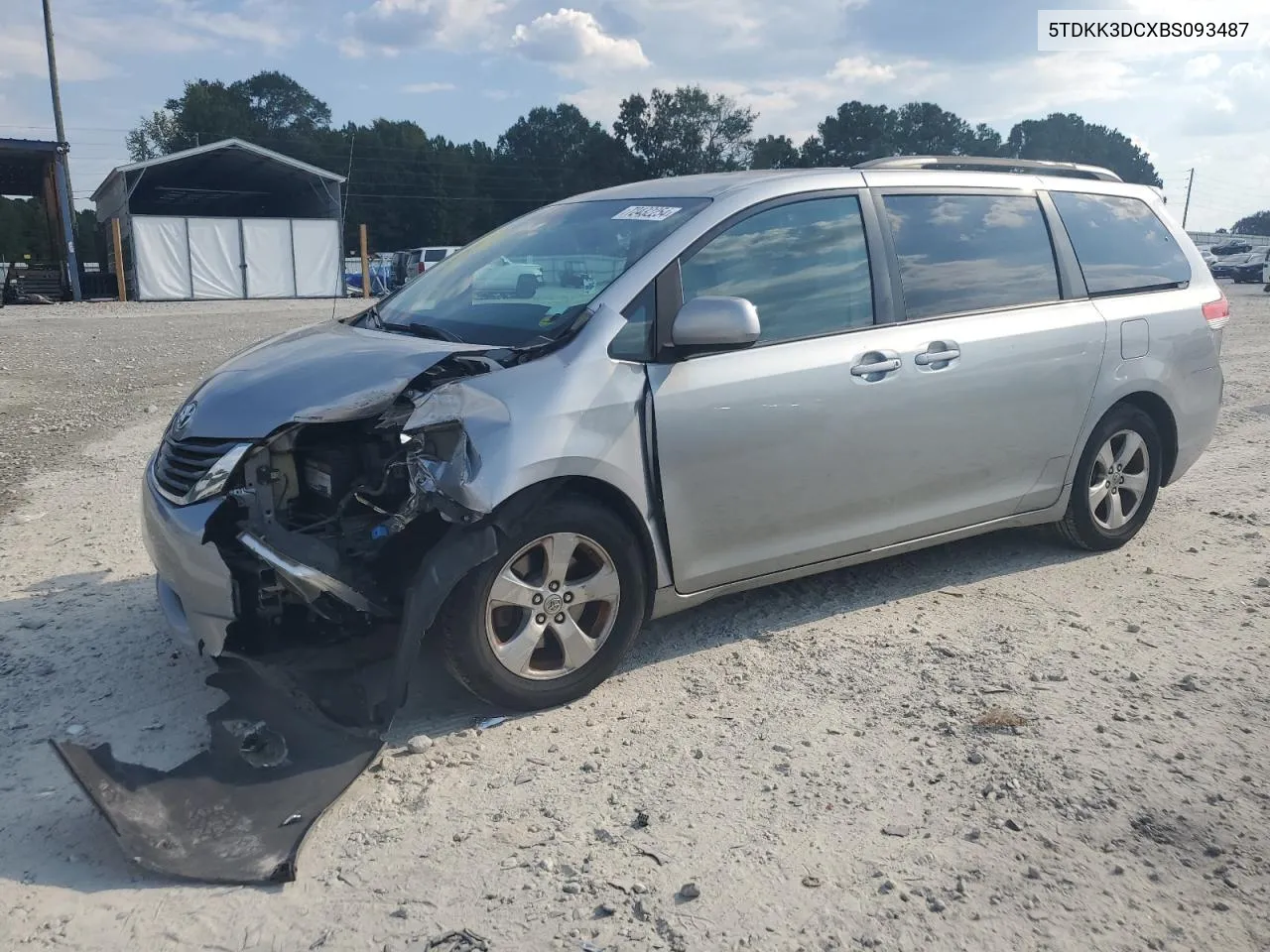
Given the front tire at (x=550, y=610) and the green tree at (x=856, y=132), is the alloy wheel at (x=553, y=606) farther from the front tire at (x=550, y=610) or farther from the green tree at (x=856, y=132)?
the green tree at (x=856, y=132)

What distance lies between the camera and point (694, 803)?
125 inches

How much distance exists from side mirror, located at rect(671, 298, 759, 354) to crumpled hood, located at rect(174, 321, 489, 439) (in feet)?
2.49

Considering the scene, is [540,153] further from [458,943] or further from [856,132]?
[458,943]

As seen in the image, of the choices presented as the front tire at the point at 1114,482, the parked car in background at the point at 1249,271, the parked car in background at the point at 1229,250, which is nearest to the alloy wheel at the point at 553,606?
the front tire at the point at 1114,482

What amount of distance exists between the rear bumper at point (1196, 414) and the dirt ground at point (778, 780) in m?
0.58

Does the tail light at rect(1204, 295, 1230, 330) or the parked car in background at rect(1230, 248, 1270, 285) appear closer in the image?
the tail light at rect(1204, 295, 1230, 330)

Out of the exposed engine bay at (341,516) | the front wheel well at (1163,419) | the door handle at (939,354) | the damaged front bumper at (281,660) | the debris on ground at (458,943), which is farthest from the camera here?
the front wheel well at (1163,419)

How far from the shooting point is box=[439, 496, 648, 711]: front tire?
11.5ft

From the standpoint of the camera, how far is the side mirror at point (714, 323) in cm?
379

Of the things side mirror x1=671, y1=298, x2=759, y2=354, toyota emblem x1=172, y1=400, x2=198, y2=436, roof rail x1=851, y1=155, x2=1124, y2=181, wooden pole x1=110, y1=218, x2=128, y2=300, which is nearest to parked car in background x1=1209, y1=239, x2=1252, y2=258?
wooden pole x1=110, y1=218, x2=128, y2=300

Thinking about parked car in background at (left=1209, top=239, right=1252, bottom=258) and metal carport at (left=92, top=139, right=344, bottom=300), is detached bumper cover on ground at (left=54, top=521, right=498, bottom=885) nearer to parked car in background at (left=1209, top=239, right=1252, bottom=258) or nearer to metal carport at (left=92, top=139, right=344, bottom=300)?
metal carport at (left=92, top=139, right=344, bottom=300)

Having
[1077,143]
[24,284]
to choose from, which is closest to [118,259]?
[24,284]

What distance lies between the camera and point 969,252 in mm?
4867

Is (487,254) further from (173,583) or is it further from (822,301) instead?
(173,583)
